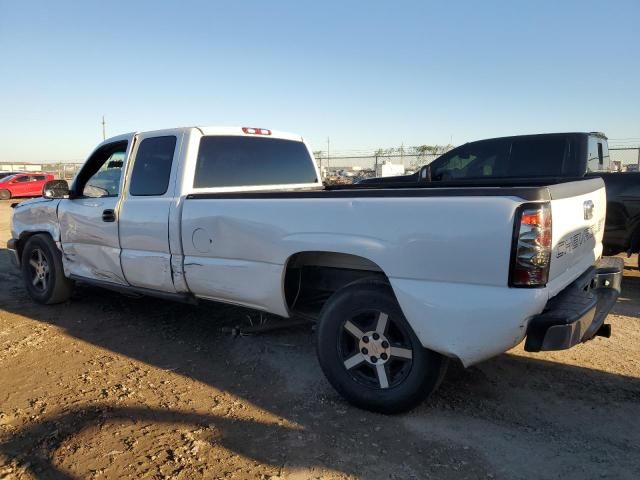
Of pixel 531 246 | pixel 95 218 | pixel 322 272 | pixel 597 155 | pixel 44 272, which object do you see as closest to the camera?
pixel 531 246

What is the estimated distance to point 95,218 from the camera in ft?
16.6

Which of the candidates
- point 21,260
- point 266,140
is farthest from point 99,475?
point 21,260

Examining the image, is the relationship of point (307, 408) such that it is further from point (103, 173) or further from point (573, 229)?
point (103, 173)

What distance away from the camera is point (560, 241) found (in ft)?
9.37

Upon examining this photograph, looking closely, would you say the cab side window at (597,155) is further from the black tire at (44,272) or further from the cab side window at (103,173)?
the black tire at (44,272)

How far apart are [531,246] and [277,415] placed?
6.19ft

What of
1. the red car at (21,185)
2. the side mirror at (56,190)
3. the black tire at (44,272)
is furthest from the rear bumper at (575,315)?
the red car at (21,185)

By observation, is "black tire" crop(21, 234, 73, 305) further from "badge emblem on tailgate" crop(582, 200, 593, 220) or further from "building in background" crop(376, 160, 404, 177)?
"building in background" crop(376, 160, 404, 177)

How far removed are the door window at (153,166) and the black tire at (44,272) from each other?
5.62 ft

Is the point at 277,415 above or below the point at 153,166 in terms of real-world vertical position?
below

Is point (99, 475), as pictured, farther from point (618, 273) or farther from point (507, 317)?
point (618, 273)

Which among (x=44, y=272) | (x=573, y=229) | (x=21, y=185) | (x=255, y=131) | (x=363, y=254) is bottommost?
(x=44, y=272)

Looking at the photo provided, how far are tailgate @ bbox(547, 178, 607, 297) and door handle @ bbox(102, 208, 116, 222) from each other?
3.84 meters

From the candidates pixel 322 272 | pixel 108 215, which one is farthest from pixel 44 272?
pixel 322 272
